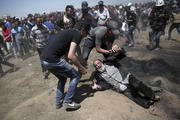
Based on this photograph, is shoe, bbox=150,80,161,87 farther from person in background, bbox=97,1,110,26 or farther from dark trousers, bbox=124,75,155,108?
person in background, bbox=97,1,110,26

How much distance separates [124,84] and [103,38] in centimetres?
123

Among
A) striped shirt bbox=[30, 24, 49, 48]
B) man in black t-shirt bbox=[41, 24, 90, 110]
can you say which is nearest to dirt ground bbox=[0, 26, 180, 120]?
man in black t-shirt bbox=[41, 24, 90, 110]

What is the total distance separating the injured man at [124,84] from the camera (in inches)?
142

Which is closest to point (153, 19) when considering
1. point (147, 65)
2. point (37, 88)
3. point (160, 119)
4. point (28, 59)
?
point (147, 65)

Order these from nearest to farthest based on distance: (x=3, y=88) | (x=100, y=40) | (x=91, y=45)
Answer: (x=100, y=40), (x=91, y=45), (x=3, y=88)

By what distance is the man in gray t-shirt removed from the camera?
12.5ft

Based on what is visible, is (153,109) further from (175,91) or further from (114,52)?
(114,52)

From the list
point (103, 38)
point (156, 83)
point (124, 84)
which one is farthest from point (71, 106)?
point (156, 83)

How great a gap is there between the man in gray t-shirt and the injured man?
37 centimetres

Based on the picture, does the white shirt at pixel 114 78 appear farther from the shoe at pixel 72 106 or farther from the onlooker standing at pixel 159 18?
the onlooker standing at pixel 159 18

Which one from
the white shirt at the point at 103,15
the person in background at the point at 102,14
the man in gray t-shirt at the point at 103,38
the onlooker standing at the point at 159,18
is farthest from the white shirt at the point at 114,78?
the onlooker standing at the point at 159,18

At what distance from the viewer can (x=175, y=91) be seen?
14.5ft

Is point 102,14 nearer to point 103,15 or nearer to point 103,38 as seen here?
point 103,15

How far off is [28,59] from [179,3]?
11703 millimetres
